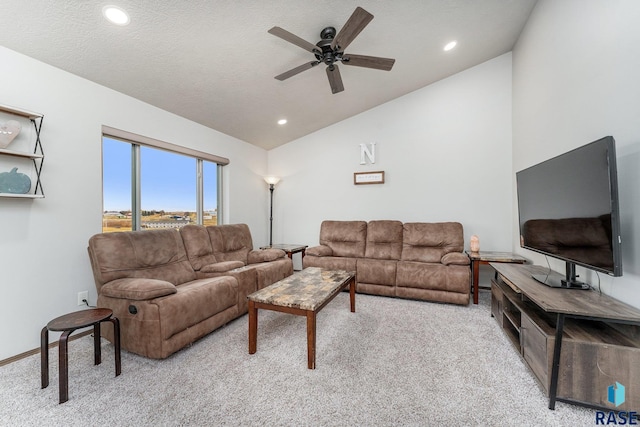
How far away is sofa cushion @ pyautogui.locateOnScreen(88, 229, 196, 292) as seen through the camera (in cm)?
227

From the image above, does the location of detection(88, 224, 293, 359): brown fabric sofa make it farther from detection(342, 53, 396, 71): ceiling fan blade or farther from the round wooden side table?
detection(342, 53, 396, 71): ceiling fan blade

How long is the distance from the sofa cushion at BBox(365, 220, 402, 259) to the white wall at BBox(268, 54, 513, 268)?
1.26ft

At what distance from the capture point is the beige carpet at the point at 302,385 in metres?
1.47

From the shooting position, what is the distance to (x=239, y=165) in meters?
4.53

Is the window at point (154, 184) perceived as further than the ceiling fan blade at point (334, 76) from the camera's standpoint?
Yes

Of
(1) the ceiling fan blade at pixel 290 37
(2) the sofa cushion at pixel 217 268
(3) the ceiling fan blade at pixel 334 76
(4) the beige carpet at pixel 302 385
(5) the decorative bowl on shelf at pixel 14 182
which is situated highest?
(1) the ceiling fan blade at pixel 290 37

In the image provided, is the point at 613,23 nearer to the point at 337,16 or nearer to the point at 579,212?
the point at 579,212

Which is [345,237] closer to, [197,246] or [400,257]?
[400,257]

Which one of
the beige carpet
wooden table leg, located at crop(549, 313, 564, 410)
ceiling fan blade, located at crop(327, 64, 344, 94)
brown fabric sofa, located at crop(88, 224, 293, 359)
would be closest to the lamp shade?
brown fabric sofa, located at crop(88, 224, 293, 359)

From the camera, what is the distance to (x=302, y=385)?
174 centimetres

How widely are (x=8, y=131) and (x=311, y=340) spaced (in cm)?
267

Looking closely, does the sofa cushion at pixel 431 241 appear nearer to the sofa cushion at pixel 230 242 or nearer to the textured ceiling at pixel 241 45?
the textured ceiling at pixel 241 45

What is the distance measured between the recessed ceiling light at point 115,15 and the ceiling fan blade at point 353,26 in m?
1.52

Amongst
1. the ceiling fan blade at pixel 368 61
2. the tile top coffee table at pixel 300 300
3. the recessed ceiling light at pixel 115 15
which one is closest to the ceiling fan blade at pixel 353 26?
the ceiling fan blade at pixel 368 61
